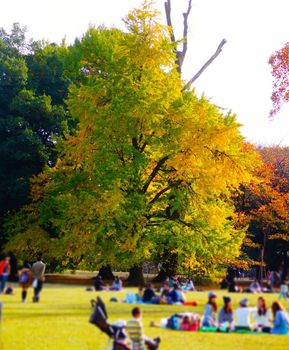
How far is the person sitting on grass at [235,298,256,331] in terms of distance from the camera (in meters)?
12.3

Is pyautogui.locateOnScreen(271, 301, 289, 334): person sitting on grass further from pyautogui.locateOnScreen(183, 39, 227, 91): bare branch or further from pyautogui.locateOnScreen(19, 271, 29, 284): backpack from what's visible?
pyautogui.locateOnScreen(183, 39, 227, 91): bare branch

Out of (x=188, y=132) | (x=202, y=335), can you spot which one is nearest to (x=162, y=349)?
(x=202, y=335)

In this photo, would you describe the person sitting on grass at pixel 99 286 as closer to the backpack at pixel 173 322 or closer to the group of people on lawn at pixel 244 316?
the backpack at pixel 173 322

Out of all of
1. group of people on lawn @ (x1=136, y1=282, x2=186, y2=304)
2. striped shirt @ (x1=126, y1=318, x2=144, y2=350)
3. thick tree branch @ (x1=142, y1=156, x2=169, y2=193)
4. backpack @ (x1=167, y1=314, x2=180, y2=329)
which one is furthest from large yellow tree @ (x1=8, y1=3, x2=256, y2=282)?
striped shirt @ (x1=126, y1=318, x2=144, y2=350)

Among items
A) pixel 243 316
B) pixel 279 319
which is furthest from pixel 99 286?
pixel 279 319

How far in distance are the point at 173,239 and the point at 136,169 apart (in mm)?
3336

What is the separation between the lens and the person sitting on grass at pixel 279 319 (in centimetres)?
1225

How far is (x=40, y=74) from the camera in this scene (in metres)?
37.7

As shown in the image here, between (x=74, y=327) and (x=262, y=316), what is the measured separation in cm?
348

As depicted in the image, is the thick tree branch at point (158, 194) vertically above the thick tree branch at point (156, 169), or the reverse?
the thick tree branch at point (156, 169)

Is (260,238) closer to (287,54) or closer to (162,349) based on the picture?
(287,54)

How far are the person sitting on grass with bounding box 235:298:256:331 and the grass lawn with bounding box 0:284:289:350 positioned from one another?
170 mm

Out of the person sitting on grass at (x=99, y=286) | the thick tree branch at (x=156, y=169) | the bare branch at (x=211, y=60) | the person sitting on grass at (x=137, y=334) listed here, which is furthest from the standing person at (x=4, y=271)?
the bare branch at (x=211, y=60)

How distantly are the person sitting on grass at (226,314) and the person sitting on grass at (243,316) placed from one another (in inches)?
4.4
